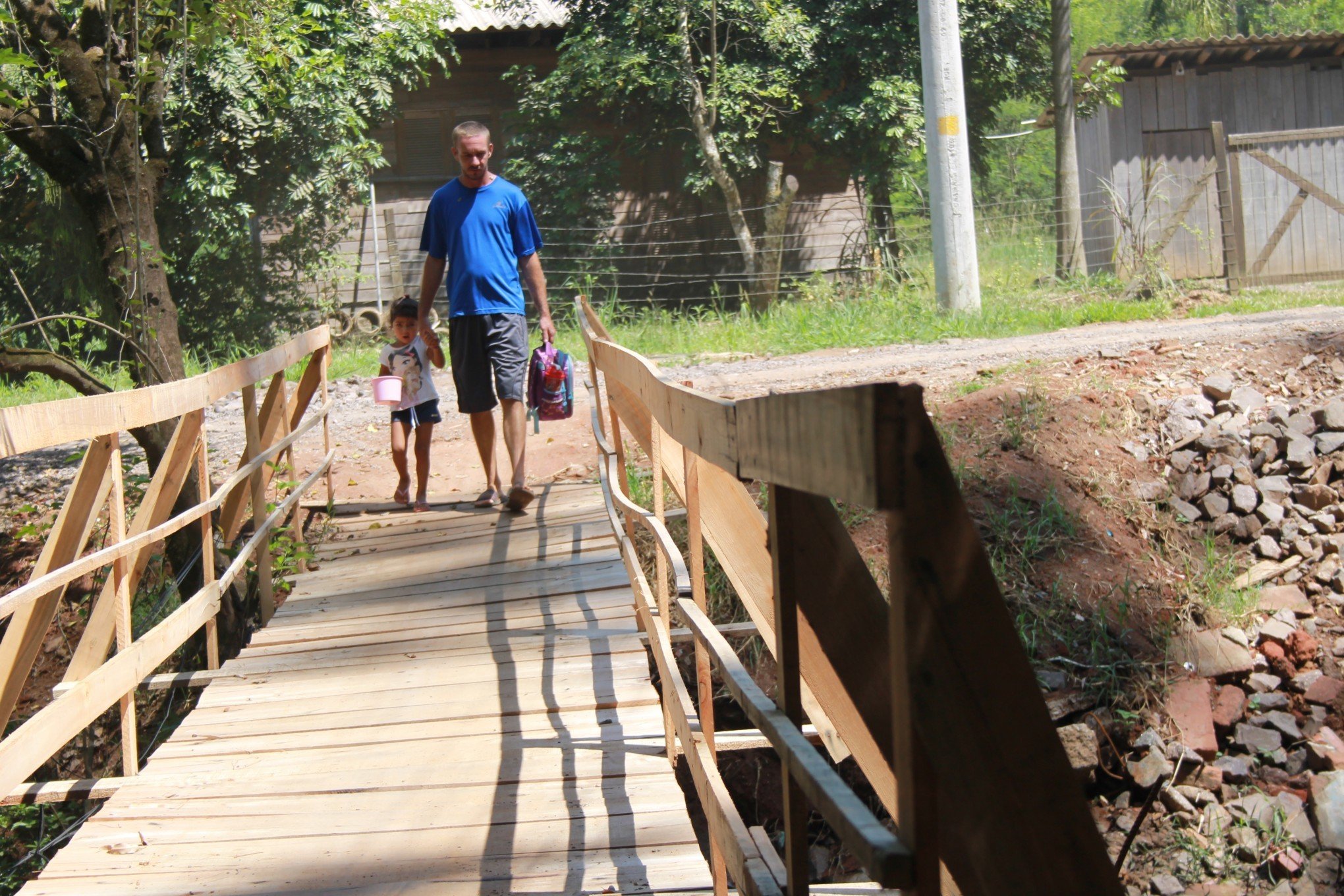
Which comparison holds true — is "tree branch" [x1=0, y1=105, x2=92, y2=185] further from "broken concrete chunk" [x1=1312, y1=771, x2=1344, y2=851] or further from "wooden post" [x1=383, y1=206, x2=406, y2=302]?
"wooden post" [x1=383, y1=206, x2=406, y2=302]

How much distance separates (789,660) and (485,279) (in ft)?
15.2

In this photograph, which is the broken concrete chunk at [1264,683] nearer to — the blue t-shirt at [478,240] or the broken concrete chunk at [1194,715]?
the broken concrete chunk at [1194,715]

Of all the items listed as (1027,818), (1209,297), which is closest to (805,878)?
(1027,818)

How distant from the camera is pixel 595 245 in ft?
48.9

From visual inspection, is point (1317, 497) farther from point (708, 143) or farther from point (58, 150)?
point (708, 143)

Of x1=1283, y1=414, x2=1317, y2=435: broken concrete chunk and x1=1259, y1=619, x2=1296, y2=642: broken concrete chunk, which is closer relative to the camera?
x1=1259, y1=619, x2=1296, y2=642: broken concrete chunk

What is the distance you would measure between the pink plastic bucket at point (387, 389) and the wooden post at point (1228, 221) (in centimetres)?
877

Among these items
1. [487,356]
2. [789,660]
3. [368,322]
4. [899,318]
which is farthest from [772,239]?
[789,660]

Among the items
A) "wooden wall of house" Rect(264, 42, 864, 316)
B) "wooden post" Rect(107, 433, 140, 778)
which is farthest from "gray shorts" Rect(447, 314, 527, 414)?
"wooden wall of house" Rect(264, 42, 864, 316)

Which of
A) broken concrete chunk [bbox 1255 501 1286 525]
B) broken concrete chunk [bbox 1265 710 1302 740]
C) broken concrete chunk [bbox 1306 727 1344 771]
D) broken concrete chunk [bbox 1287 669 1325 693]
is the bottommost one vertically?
broken concrete chunk [bbox 1306 727 1344 771]

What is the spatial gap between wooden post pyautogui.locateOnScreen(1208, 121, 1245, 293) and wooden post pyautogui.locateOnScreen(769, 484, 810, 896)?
11.5 metres

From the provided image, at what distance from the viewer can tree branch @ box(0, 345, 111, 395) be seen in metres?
4.97

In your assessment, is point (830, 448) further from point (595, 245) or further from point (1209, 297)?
point (595, 245)

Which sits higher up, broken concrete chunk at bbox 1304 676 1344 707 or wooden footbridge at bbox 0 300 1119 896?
wooden footbridge at bbox 0 300 1119 896
